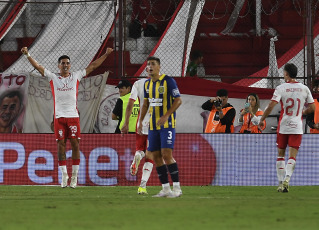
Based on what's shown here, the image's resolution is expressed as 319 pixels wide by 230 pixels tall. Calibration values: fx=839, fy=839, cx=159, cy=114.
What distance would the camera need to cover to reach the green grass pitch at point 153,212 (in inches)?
307

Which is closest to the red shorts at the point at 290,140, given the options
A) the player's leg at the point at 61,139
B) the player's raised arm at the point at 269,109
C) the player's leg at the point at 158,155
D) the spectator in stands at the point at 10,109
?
the player's raised arm at the point at 269,109

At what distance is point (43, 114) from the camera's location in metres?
17.3

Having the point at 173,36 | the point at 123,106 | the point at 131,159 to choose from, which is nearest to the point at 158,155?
the point at 123,106

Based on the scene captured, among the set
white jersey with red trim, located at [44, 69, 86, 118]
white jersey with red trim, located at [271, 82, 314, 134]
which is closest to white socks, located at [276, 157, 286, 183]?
white jersey with red trim, located at [271, 82, 314, 134]

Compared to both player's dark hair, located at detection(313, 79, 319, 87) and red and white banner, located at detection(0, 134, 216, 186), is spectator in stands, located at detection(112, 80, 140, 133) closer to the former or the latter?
red and white banner, located at detection(0, 134, 216, 186)

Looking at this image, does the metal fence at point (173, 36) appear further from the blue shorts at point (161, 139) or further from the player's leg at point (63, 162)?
the blue shorts at point (161, 139)

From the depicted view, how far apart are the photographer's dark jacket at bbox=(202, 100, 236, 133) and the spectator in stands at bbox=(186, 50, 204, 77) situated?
7.10 ft

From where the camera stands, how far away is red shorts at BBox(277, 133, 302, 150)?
1317cm

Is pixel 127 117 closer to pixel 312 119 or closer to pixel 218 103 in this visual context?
pixel 218 103

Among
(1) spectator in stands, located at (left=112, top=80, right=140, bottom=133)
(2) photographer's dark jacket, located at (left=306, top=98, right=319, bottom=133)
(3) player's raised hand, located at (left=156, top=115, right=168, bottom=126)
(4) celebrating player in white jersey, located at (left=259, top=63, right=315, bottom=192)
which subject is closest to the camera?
(3) player's raised hand, located at (left=156, top=115, right=168, bottom=126)

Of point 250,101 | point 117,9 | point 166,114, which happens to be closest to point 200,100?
point 250,101

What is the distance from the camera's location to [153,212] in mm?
9031

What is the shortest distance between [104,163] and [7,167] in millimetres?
1879

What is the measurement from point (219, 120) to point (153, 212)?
24.8 feet
